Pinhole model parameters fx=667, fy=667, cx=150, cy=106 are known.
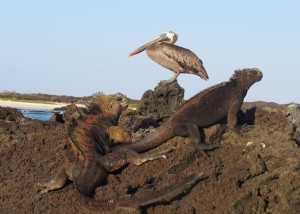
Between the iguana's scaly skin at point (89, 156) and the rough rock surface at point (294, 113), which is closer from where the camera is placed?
the iguana's scaly skin at point (89, 156)

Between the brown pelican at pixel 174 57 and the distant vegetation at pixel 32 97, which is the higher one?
the distant vegetation at pixel 32 97

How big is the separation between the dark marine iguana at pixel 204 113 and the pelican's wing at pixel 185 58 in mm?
3876

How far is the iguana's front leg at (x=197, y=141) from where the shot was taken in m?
7.33

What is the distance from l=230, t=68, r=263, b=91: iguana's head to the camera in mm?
8938

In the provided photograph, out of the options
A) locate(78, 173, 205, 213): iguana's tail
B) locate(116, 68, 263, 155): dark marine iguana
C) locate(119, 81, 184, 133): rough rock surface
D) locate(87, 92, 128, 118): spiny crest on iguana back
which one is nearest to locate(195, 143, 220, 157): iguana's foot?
locate(116, 68, 263, 155): dark marine iguana

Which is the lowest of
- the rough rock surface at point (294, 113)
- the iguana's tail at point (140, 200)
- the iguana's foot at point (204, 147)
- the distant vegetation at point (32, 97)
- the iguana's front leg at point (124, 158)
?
the iguana's tail at point (140, 200)

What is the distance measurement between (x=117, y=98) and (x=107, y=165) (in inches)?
63.3

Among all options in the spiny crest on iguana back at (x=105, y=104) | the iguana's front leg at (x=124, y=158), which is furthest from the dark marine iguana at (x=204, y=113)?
the spiny crest on iguana back at (x=105, y=104)

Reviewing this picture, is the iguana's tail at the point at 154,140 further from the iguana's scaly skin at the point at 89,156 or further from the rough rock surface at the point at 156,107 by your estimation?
the rough rock surface at the point at 156,107

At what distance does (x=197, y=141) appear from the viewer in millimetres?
7430

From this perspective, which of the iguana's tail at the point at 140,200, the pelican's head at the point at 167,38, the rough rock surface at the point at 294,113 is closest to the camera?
the iguana's tail at the point at 140,200

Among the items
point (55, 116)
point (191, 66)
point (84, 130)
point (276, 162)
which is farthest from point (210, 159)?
point (191, 66)

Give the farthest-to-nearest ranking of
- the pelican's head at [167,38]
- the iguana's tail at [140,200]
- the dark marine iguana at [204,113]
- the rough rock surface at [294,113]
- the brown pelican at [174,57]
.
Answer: the pelican's head at [167,38], the brown pelican at [174,57], the rough rock surface at [294,113], the dark marine iguana at [204,113], the iguana's tail at [140,200]

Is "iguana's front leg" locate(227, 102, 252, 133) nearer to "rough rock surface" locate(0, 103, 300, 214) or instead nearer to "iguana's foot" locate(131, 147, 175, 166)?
"rough rock surface" locate(0, 103, 300, 214)
